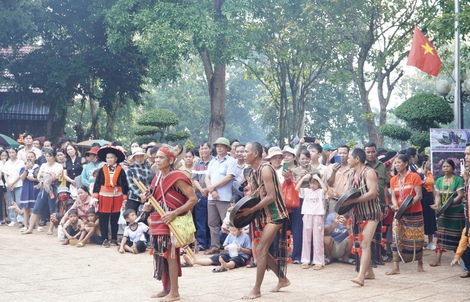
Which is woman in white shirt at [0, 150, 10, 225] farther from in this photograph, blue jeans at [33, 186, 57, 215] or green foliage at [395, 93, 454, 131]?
green foliage at [395, 93, 454, 131]

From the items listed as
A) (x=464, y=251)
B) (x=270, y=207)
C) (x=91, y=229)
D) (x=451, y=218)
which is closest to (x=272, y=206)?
(x=270, y=207)

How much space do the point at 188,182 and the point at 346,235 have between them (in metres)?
3.99

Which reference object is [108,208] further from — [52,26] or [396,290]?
[52,26]

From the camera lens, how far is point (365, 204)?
8.83 m

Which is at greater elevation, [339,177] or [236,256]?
[339,177]

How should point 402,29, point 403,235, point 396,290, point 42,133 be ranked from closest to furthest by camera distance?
point 396,290 < point 403,235 < point 402,29 < point 42,133

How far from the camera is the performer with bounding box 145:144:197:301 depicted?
757 centimetres

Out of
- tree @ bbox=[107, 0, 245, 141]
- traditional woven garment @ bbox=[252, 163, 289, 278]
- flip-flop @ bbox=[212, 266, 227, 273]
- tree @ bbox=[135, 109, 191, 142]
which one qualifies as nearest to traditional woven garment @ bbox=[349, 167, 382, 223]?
traditional woven garment @ bbox=[252, 163, 289, 278]

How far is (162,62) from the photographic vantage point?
80.7 feet

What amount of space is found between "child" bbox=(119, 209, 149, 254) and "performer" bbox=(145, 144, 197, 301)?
13.3 feet

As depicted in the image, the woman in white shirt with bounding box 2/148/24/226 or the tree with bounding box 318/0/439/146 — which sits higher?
the tree with bounding box 318/0/439/146

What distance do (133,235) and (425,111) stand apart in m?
7.20

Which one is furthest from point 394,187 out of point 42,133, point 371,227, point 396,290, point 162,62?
point 42,133

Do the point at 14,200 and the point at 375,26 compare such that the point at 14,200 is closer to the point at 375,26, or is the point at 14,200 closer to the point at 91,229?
the point at 91,229
